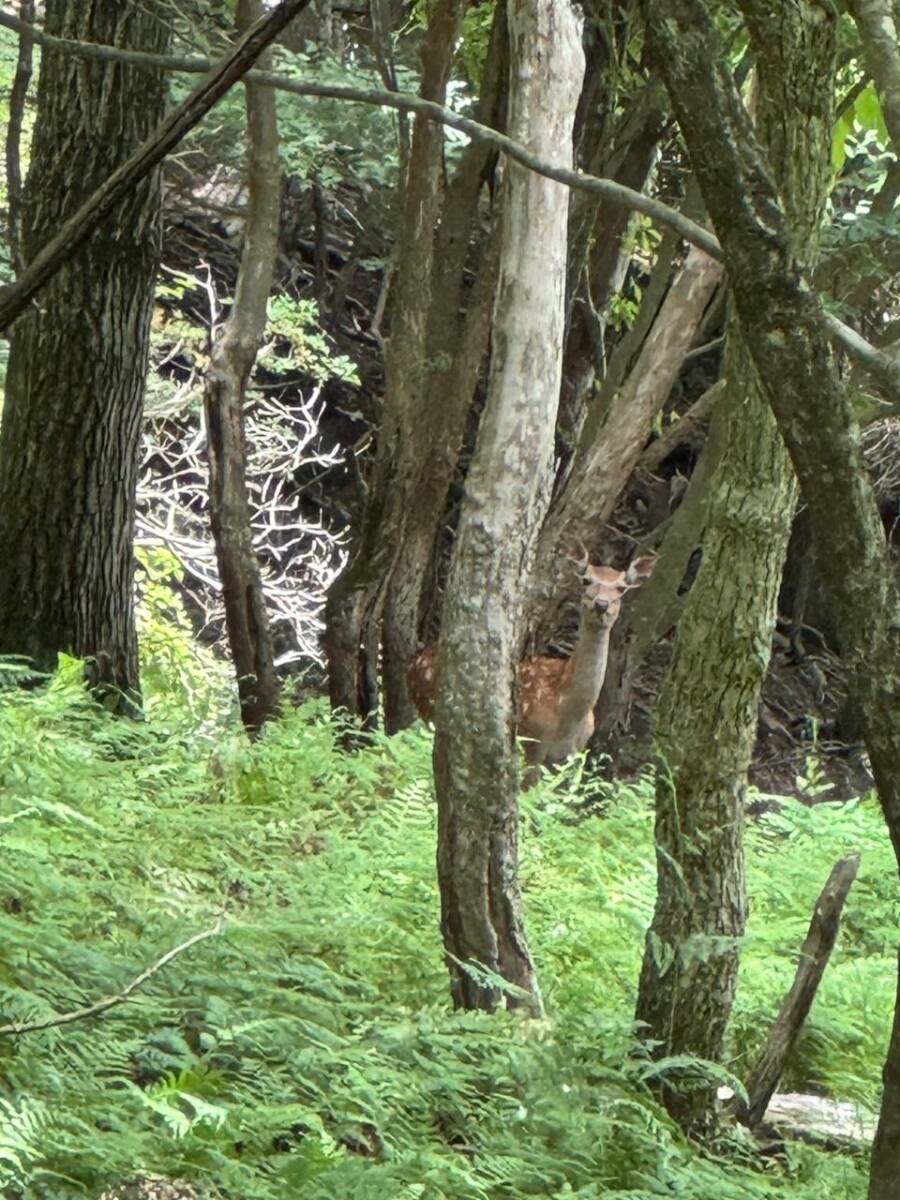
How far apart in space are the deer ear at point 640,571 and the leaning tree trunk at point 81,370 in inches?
166

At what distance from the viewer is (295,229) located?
1490 centimetres

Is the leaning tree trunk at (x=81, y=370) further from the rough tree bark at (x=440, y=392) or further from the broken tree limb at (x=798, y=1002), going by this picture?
the broken tree limb at (x=798, y=1002)

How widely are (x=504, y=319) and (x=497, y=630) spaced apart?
114cm

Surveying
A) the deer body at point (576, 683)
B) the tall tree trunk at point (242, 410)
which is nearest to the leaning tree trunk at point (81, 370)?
the tall tree trunk at point (242, 410)

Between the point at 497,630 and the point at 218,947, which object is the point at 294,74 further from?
the point at 218,947

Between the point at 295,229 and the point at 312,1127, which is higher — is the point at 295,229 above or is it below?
above

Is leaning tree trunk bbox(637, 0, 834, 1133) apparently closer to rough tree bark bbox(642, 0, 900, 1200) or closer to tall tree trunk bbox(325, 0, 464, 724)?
rough tree bark bbox(642, 0, 900, 1200)

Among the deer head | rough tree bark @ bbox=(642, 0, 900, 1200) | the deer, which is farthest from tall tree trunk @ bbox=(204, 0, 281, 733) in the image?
rough tree bark @ bbox=(642, 0, 900, 1200)

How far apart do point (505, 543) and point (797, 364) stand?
2799 millimetres

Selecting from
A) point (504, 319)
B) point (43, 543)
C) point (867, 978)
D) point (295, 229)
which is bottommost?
point (867, 978)

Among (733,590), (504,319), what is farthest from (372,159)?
(733,590)

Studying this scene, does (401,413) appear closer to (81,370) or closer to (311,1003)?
(81,370)

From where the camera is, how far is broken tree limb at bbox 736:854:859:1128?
13.1 ft

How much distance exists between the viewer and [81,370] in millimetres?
7418
